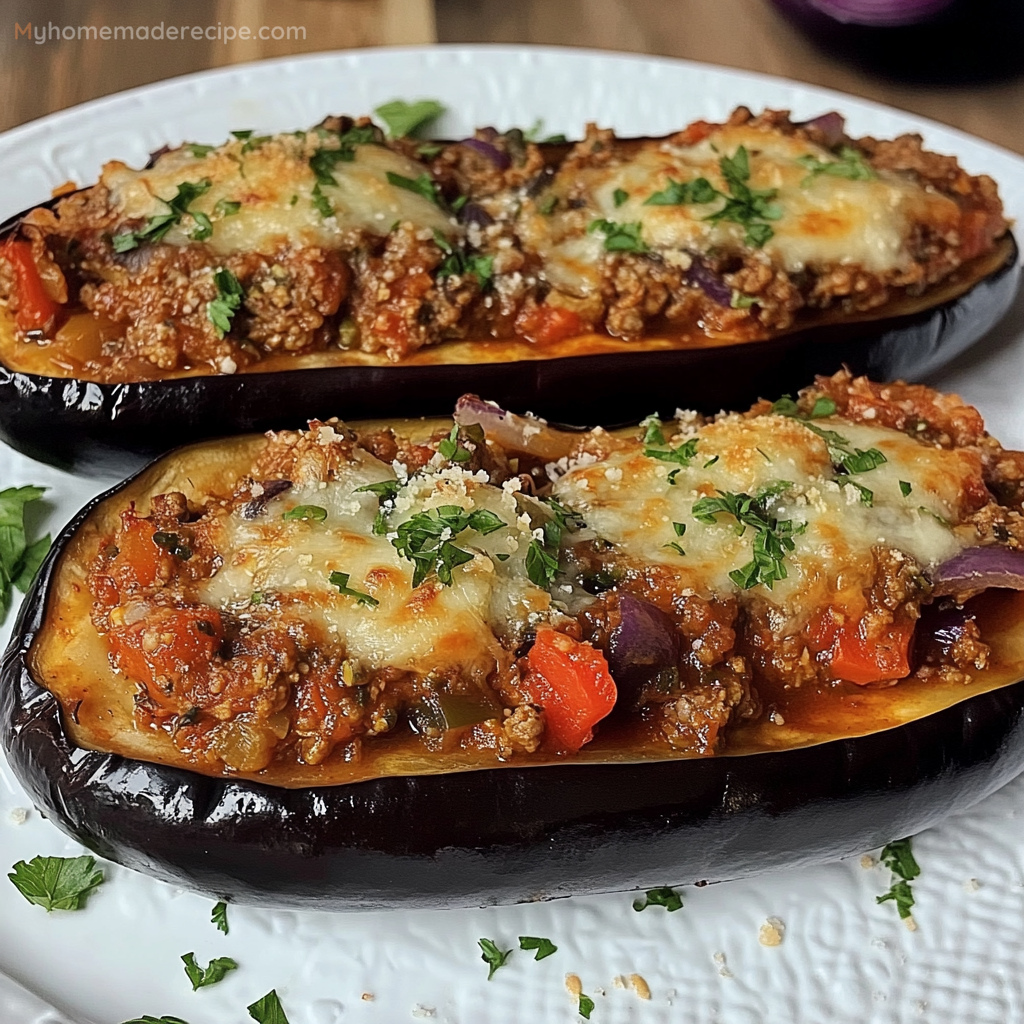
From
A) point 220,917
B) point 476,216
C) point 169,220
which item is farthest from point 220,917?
point 476,216

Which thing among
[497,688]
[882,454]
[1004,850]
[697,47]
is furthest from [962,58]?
[497,688]

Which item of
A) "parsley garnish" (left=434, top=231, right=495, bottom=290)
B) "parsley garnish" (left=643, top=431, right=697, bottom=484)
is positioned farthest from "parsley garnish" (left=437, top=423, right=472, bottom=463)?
"parsley garnish" (left=434, top=231, right=495, bottom=290)

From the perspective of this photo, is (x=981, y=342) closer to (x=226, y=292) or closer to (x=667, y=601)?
(x=667, y=601)

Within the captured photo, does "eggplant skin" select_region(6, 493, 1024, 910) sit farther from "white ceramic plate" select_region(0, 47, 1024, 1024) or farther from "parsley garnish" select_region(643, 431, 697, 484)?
"parsley garnish" select_region(643, 431, 697, 484)

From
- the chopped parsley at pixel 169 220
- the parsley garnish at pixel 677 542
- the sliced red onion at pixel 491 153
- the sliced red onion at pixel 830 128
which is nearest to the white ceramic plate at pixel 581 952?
the parsley garnish at pixel 677 542

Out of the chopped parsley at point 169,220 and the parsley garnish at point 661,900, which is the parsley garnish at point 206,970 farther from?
the chopped parsley at point 169,220
